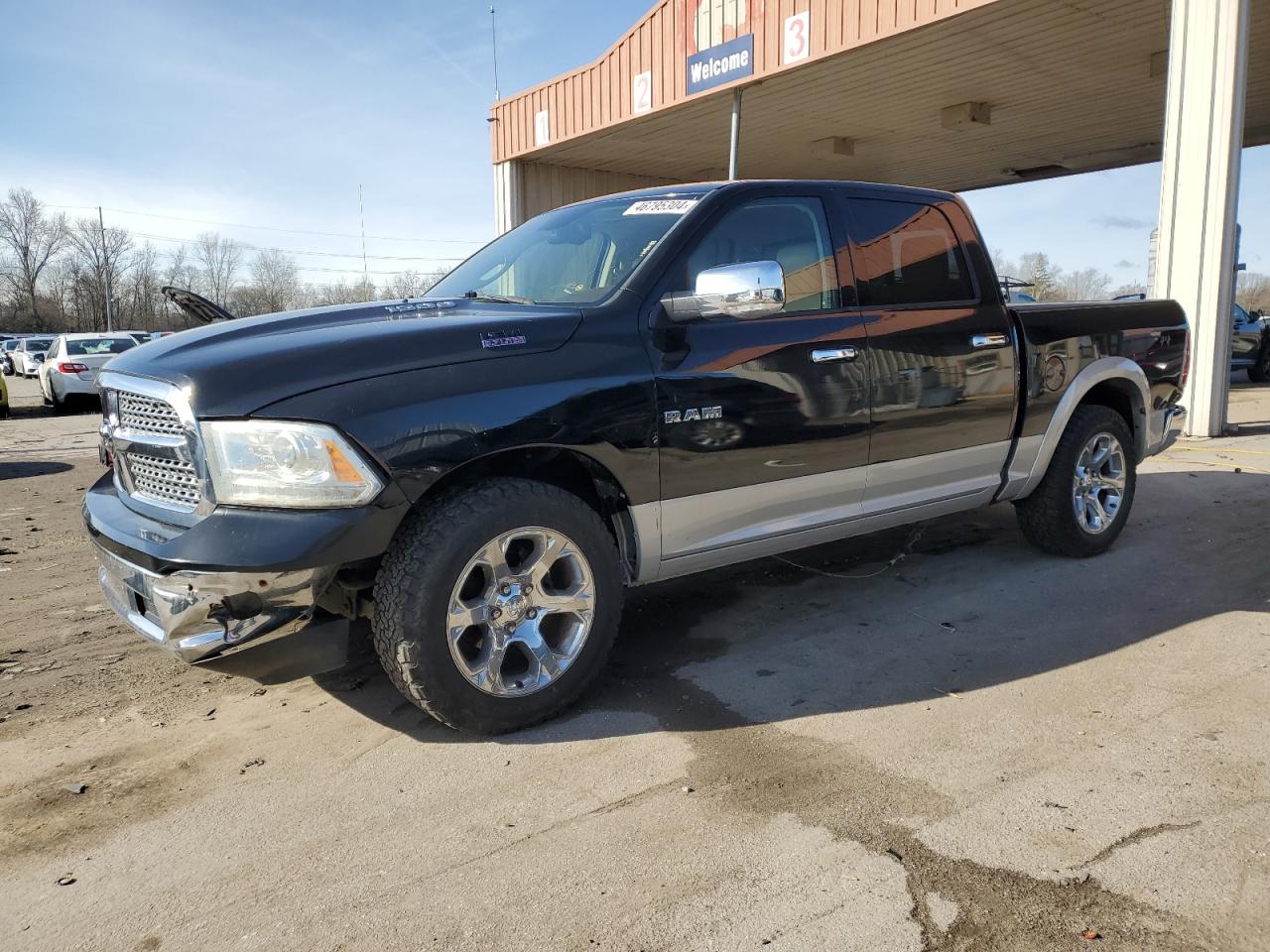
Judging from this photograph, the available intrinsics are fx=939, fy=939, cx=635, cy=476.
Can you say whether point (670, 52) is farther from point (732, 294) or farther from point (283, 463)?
point (283, 463)

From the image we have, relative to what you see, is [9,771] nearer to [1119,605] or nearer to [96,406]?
[1119,605]

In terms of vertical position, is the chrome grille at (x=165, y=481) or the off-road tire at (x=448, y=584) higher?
the chrome grille at (x=165, y=481)

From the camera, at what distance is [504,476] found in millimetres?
3156

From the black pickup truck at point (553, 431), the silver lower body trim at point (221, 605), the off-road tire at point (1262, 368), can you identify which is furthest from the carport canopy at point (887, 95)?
the silver lower body trim at point (221, 605)

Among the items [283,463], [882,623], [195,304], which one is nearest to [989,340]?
[882,623]

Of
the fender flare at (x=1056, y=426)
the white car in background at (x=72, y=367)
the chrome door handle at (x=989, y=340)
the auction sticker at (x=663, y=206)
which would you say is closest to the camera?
the auction sticker at (x=663, y=206)

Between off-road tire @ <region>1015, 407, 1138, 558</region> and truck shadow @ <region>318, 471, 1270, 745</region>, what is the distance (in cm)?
11

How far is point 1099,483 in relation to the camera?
534 cm

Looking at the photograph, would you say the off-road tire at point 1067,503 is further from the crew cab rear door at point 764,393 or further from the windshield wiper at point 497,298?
the windshield wiper at point 497,298

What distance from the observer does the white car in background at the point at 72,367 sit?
698 inches

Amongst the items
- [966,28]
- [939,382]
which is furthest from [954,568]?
[966,28]

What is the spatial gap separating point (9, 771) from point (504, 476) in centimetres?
185

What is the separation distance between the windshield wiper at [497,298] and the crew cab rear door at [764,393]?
0.68 m

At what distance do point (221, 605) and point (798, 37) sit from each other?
1142 centimetres
